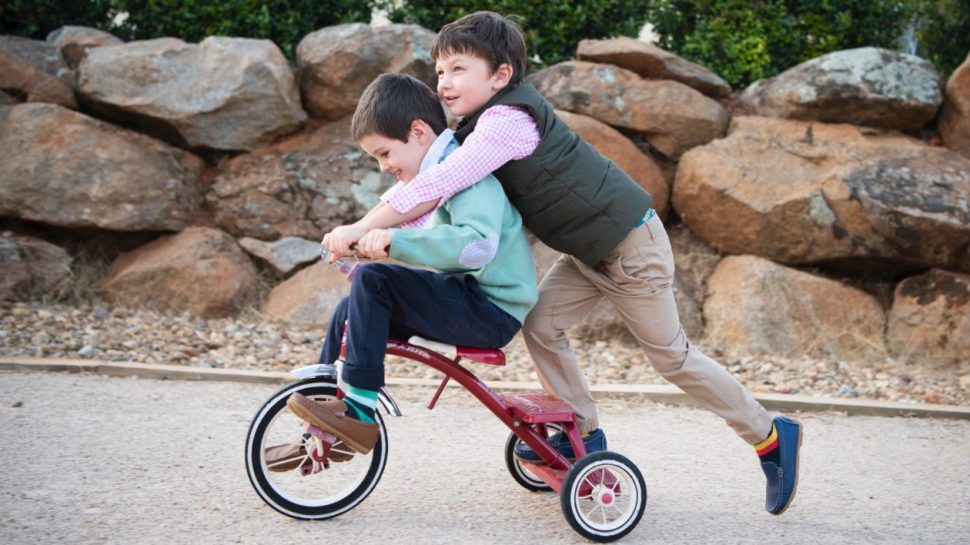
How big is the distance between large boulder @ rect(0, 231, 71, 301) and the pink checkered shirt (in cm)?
401

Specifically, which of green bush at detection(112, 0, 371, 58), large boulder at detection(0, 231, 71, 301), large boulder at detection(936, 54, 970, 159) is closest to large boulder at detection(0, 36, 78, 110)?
green bush at detection(112, 0, 371, 58)

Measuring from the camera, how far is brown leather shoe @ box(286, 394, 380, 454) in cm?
274

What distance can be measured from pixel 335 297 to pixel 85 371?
1660 millimetres

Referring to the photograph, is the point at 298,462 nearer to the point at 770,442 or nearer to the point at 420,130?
the point at 420,130

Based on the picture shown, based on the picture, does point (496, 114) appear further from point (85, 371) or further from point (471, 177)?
point (85, 371)

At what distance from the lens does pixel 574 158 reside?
118 inches

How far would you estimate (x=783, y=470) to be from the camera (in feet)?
10.3

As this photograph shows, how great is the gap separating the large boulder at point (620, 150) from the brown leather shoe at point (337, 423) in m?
3.74

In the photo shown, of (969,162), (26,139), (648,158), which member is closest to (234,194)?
(26,139)

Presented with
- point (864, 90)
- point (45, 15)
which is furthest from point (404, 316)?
point (45, 15)

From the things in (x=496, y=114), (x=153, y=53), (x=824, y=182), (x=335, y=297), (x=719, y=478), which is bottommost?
(x=335, y=297)

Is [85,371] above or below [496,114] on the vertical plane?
below

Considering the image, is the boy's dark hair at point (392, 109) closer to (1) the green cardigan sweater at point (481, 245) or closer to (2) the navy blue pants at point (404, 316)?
(1) the green cardigan sweater at point (481, 245)

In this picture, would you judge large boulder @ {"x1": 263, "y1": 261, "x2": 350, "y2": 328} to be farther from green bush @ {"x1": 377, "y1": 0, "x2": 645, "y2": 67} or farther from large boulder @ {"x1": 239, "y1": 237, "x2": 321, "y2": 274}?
green bush @ {"x1": 377, "y1": 0, "x2": 645, "y2": 67}
